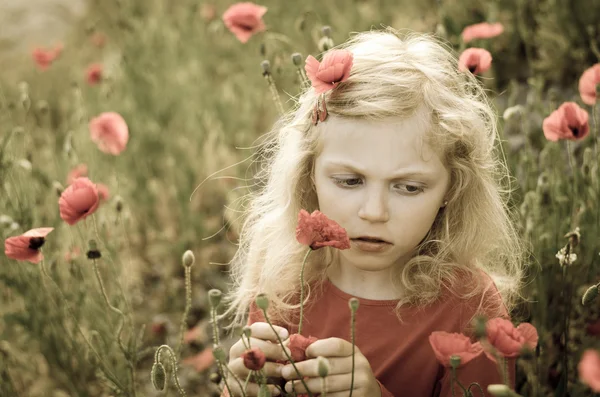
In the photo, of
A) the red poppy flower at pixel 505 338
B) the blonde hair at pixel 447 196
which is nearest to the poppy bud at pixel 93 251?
the blonde hair at pixel 447 196

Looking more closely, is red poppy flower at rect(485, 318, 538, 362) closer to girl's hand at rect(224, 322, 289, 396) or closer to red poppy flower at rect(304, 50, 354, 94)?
girl's hand at rect(224, 322, 289, 396)

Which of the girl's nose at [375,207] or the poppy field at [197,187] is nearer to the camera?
the girl's nose at [375,207]

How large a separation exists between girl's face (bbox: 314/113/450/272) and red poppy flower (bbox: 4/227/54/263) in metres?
0.53

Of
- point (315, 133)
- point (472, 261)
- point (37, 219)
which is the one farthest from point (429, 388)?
point (37, 219)

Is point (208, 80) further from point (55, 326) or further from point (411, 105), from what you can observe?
point (411, 105)

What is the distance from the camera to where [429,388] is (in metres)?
1.33

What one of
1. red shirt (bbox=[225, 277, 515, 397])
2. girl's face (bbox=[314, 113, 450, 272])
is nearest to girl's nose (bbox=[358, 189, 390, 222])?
girl's face (bbox=[314, 113, 450, 272])

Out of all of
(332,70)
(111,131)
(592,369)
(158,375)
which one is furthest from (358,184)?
(111,131)

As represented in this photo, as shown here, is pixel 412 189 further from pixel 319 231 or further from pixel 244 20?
pixel 244 20

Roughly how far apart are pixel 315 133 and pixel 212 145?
1.58 m

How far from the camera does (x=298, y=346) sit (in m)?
1.07

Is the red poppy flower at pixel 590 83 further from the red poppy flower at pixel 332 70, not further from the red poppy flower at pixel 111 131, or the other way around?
the red poppy flower at pixel 111 131

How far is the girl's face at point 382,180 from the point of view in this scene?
3.83ft

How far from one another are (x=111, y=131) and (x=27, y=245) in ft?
1.89
